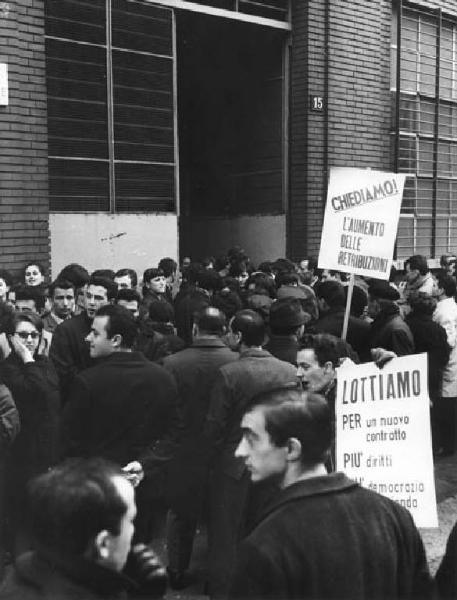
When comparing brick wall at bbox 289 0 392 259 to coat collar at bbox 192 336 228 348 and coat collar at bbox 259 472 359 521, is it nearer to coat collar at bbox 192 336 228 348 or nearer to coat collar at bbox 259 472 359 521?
Result: coat collar at bbox 192 336 228 348

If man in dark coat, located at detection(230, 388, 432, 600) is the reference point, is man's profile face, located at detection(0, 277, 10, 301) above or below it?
above

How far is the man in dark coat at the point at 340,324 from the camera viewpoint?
6031 mm

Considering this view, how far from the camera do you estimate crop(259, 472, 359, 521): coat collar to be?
206 cm

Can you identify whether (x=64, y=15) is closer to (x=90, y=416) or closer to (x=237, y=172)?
(x=237, y=172)

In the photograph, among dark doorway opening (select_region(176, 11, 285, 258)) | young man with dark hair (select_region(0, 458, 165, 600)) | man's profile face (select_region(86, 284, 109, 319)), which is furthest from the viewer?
dark doorway opening (select_region(176, 11, 285, 258))

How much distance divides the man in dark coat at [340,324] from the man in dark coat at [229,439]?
5.97 ft

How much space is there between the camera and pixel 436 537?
523 cm

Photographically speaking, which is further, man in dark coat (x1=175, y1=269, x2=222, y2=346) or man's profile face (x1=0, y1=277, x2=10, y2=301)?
man in dark coat (x1=175, y1=269, x2=222, y2=346)

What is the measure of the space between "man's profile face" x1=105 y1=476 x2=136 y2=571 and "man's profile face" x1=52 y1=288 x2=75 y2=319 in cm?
421

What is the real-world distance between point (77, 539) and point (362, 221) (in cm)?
426

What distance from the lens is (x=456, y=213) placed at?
544 inches

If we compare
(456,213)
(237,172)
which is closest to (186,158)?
(237,172)

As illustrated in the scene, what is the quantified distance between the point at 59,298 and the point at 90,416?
231 cm

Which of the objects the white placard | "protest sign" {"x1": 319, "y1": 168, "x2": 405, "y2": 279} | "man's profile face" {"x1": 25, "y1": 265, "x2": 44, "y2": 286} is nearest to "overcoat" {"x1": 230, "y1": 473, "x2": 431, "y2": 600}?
"protest sign" {"x1": 319, "y1": 168, "x2": 405, "y2": 279}
